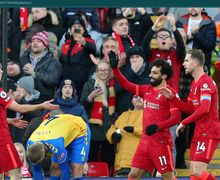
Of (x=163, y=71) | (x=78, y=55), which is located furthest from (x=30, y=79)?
(x=163, y=71)

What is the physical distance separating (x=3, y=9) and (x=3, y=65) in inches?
32.9

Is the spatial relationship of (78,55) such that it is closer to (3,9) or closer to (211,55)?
(211,55)

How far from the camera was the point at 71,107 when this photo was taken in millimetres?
18094

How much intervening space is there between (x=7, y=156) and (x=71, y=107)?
2.85 m

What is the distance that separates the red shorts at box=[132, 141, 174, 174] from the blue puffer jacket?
2424 mm

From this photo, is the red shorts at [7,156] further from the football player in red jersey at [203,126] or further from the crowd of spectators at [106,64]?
the crowd of spectators at [106,64]

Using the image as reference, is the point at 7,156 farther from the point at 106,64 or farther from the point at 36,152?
the point at 106,64

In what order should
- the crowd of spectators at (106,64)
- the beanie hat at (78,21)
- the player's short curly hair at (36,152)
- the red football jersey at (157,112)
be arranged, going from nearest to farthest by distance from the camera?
the player's short curly hair at (36,152) < the red football jersey at (157,112) < the crowd of spectators at (106,64) < the beanie hat at (78,21)

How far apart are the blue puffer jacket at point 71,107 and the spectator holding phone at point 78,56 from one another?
928 millimetres

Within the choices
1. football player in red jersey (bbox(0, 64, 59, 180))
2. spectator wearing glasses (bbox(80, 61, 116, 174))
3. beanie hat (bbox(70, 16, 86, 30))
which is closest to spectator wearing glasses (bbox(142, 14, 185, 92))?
spectator wearing glasses (bbox(80, 61, 116, 174))

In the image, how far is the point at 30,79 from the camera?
18.7 m

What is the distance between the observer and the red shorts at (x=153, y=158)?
15.7 meters

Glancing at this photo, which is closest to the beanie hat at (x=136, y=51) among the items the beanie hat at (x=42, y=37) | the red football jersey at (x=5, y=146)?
the beanie hat at (x=42, y=37)

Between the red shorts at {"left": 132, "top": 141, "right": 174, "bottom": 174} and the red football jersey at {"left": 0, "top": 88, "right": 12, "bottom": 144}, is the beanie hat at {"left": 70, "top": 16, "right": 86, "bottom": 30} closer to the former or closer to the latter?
the red shorts at {"left": 132, "top": 141, "right": 174, "bottom": 174}
